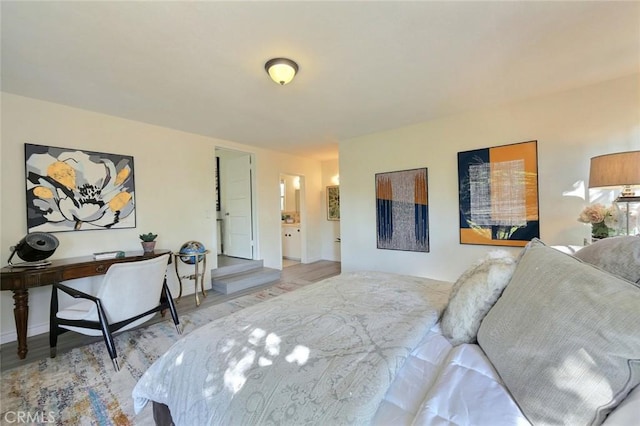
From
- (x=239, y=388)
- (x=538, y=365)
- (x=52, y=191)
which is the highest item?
(x=52, y=191)

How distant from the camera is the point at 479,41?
6.38 feet

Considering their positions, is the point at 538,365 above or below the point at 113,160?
below

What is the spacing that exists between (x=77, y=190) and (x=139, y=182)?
0.64m

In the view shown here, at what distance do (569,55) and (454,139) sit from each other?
1.39m

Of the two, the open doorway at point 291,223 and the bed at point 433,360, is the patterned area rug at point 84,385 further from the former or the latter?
the open doorway at point 291,223

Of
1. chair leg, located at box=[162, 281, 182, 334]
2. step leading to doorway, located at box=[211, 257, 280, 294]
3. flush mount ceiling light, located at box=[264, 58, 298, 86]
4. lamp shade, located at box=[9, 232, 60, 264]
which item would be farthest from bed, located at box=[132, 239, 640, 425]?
step leading to doorway, located at box=[211, 257, 280, 294]

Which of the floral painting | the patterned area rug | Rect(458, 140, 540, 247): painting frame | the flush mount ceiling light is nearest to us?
the patterned area rug

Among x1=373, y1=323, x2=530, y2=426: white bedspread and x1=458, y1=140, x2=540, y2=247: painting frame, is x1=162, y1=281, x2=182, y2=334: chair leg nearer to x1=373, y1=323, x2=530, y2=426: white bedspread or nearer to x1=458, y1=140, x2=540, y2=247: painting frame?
x1=373, y1=323, x2=530, y2=426: white bedspread

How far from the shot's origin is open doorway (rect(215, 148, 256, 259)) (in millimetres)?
5047

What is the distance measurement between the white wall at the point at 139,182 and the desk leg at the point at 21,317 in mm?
493

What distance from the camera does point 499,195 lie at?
10.3 feet

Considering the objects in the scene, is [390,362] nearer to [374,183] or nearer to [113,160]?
[374,183]

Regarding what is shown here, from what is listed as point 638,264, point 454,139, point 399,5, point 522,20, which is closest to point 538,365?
point 638,264

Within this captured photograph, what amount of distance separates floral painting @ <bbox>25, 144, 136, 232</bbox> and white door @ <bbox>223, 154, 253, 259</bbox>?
198cm
